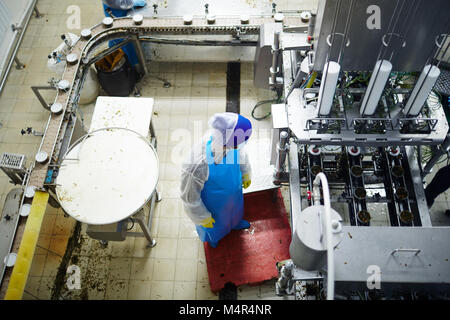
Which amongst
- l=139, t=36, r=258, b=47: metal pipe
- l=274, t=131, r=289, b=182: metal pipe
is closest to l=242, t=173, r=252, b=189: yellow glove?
l=274, t=131, r=289, b=182: metal pipe

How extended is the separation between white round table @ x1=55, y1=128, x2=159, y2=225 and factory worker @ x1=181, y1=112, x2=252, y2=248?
371 millimetres

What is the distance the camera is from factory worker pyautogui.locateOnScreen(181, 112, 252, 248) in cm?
252

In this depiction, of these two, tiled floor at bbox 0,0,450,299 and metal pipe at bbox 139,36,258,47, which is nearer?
tiled floor at bbox 0,0,450,299

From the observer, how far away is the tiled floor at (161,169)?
3561 millimetres

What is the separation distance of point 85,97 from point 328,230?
3.79 meters

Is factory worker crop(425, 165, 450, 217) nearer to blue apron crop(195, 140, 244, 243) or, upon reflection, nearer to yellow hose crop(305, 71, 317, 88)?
yellow hose crop(305, 71, 317, 88)

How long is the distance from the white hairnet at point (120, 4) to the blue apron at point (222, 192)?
2305 millimetres

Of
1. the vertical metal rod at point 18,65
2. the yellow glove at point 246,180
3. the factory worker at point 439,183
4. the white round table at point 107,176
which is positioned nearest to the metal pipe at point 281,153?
the yellow glove at point 246,180

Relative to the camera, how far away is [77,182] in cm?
287

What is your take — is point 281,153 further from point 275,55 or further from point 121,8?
point 121,8
